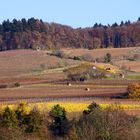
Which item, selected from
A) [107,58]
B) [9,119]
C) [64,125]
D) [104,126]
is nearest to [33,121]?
[9,119]

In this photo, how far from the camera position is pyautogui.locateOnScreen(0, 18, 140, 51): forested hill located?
12112 cm

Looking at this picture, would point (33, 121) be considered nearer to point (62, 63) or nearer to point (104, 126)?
point (104, 126)

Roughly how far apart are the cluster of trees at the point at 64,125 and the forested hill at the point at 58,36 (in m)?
78.8

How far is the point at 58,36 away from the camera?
130 meters

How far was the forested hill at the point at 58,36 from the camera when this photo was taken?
121125 mm

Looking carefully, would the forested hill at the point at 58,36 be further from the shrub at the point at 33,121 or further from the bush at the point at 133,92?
the shrub at the point at 33,121

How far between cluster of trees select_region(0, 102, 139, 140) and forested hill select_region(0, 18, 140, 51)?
78.8 meters

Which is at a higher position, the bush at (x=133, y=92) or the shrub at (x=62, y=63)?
the shrub at (x=62, y=63)

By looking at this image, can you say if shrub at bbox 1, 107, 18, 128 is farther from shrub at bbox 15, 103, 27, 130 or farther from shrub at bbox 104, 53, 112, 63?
shrub at bbox 104, 53, 112, 63

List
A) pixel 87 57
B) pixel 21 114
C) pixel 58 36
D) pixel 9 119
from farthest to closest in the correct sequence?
pixel 58 36 < pixel 87 57 < pixel 21 114 < pixel 9 119

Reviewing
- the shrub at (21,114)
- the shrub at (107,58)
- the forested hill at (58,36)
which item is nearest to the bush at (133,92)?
the shrub at (21,114)

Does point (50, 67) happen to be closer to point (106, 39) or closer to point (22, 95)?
point (22, 95)

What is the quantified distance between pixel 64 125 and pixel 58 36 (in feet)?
313

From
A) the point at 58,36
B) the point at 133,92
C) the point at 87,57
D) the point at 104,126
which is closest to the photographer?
the point at 104,126
